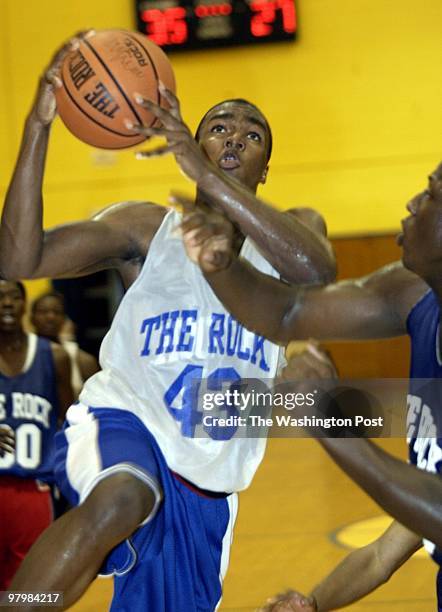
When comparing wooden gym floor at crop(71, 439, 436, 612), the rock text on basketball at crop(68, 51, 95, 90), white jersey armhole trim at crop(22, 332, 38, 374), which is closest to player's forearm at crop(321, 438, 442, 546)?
the rock text on basketball at crop(68, 51, 95, 90)

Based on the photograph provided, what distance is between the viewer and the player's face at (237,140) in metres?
3.68

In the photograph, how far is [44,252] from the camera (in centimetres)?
339

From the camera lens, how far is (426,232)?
2.53 metres

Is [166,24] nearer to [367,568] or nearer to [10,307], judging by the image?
[10,307]

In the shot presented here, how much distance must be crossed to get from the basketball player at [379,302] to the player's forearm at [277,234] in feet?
1.01

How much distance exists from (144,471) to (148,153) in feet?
3.20

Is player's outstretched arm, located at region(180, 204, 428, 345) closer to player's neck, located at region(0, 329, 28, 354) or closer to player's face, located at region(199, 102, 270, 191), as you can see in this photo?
player's face, located at region(199, 102, 270, 191)

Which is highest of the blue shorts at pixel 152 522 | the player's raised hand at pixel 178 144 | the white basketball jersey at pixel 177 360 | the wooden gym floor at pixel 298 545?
the player's raised hand at pixel 178 144

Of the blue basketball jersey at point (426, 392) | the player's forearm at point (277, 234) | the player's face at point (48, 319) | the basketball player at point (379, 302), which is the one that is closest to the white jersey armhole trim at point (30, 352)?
the player's face at point (48, 319)

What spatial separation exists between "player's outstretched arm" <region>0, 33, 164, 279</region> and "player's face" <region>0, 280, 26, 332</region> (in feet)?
6.56

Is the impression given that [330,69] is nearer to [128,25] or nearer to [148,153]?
[128,25]

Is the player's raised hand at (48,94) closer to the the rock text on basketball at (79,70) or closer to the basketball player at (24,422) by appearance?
the the rock text on basketball at (79,70)

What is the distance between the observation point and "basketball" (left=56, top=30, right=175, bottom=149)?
3455 mm

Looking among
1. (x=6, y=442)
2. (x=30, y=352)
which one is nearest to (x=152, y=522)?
(x=6, y=442)
